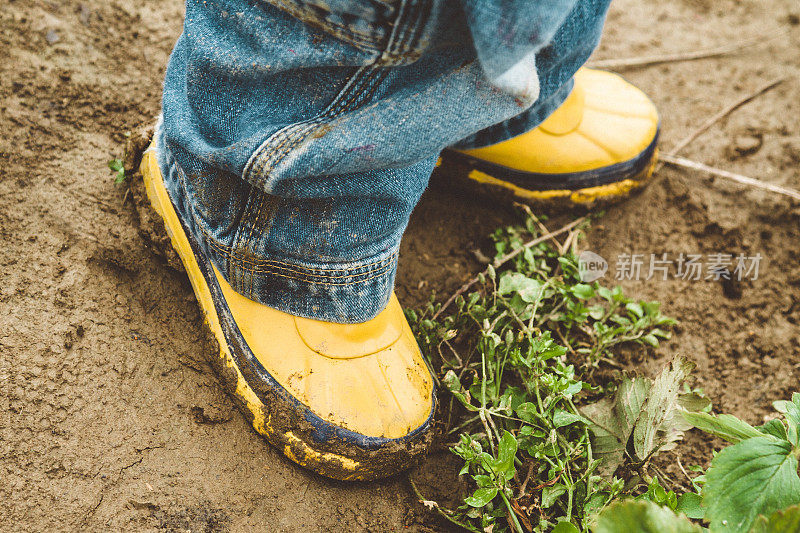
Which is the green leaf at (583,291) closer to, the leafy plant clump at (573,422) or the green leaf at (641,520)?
the leafy plant clump at (573,422)

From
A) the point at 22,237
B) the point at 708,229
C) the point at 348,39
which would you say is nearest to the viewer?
the point at 348,39

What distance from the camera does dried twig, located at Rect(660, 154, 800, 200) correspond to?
1.63 m

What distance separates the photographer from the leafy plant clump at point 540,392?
1.01 m

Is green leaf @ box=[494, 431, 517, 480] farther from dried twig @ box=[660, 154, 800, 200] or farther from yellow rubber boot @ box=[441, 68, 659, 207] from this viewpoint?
A: dried twig @ box=[660, 154, 800, 200]

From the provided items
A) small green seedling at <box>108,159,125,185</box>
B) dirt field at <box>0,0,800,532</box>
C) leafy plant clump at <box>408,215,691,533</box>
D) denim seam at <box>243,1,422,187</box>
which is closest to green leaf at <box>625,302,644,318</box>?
leafy plant clump at <box>408,215,691,533</box>

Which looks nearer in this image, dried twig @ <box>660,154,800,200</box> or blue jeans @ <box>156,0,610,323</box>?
blue jeans @ <box>156,0,610,323</box>

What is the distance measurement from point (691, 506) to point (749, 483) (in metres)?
0.16

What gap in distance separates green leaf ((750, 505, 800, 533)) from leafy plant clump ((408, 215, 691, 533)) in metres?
0.26

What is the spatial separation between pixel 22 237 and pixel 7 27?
2.20 ft

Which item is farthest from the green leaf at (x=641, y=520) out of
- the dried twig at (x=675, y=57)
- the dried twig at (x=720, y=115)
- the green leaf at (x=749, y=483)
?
the dried twig at (x=675, y=57)

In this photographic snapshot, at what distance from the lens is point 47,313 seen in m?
1.09

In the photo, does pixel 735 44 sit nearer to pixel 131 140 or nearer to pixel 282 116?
pixel 282 116

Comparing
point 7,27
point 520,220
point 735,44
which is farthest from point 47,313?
point 735,44

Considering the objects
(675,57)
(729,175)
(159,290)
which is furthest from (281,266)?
(675,57)
